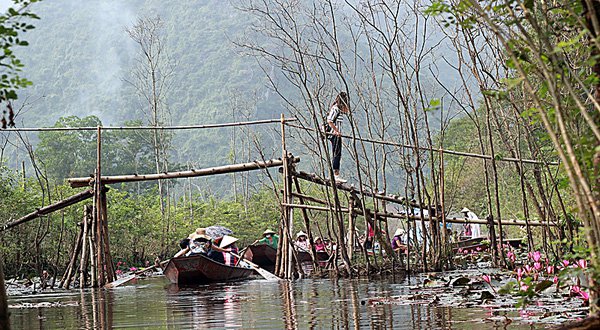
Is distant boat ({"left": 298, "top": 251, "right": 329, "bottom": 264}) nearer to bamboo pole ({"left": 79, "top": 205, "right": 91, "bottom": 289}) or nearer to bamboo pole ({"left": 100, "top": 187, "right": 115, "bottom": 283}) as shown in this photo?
bamboo pole ({"left": 100, "top": 187, "right": 115, "bottom": 283})

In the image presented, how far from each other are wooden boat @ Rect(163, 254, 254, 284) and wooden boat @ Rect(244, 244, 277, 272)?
2779 mm

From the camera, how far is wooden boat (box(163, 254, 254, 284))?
1096 cm

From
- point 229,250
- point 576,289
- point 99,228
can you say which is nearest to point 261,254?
point 229,250

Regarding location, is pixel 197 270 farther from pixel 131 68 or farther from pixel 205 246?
pixel 131 68

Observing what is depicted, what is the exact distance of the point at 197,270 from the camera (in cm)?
1114

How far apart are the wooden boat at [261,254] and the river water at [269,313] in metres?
6.18

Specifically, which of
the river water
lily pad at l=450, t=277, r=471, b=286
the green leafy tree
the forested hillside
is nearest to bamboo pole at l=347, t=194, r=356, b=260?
the river water

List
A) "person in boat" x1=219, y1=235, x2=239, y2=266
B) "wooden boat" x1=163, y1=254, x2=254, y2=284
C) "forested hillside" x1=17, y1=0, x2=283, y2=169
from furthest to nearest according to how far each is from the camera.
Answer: "forested hillside" x1=17, y1=0, x2=283, y2=169
"person in boat" x1=219, y1=235, x2=239, y2=266
"wooden boat" x1=163, y1=254, x2=254, y2=284

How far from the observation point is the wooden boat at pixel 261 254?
14.5 meters

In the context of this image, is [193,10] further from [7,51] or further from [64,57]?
[7,51]

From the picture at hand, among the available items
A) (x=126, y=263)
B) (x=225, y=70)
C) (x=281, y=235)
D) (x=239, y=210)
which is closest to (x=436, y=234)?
(x=281, y=235)

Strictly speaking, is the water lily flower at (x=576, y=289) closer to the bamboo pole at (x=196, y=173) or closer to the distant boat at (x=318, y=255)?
the bamboo pole at (x=196, y=173)

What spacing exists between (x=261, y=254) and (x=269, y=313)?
31.3ft

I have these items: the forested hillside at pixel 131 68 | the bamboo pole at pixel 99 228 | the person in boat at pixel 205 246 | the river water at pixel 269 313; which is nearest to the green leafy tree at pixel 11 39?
the river water at pixel 269 313
